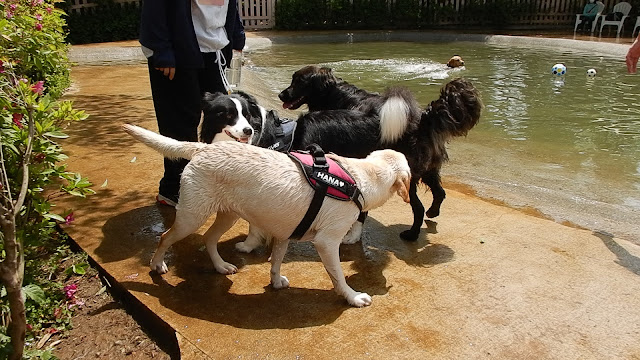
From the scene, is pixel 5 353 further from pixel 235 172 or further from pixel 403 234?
pixel 403 234

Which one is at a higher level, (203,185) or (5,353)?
(203,185)

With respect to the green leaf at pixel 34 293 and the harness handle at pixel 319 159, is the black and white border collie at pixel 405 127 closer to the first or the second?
the harness handle at pixel 319 159

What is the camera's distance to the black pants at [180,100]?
3811mm

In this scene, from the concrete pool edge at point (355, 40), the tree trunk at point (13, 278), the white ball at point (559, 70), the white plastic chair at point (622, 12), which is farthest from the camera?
the white plastic chair at point (622, 12)

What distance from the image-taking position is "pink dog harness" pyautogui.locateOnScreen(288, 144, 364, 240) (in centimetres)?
291

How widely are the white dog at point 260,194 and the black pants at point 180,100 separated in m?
0.95

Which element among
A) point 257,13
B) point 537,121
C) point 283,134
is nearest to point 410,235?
point 283,134

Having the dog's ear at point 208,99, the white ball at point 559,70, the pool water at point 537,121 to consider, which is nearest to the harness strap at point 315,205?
the dog's ear at point 208,99

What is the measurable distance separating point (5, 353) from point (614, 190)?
244 inches

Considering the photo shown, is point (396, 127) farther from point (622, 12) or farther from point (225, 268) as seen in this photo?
point (622, 12)

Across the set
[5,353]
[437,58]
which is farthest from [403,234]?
[437,58]

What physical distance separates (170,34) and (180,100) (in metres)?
0.52

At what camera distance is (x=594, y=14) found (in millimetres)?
21359

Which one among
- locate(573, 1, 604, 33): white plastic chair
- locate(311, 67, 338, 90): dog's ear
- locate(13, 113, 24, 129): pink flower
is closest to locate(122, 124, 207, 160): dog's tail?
locate(13, 113, 24, 129): pink flower
